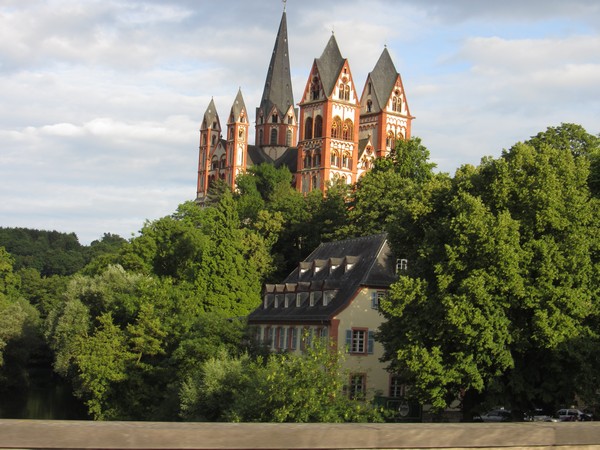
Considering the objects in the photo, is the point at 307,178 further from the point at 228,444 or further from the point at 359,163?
the point at 228,444

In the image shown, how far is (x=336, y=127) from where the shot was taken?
13275 cm

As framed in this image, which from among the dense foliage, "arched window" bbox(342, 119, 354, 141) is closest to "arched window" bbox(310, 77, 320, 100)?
"arched window" bbox(342, 119, 354, 141)

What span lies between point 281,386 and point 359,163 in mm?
104892

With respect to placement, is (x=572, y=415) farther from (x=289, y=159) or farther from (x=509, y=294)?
(x=289, y=159)

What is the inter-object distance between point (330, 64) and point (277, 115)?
25636mm

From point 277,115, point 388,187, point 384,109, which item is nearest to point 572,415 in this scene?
point 388,187

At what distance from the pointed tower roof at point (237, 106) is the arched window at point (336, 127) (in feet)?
95.3

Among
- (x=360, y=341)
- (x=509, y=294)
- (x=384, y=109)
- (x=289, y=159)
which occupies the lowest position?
(x=360, y=341)

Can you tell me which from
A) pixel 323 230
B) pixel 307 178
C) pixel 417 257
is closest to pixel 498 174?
pixel 417 257

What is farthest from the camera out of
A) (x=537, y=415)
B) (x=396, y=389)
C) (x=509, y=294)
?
(x=396, y=389)

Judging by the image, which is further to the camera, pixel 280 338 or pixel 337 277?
pixel 280 338

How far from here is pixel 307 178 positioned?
438ft

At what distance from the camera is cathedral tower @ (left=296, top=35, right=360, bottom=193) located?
131 m

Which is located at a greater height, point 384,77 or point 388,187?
point 384,77
